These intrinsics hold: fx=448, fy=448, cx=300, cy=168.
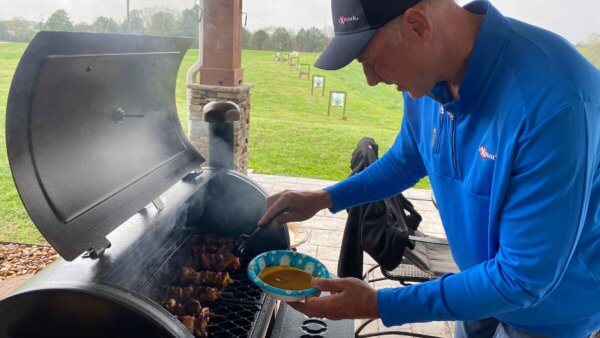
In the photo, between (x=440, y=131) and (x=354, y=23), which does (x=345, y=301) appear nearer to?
(x=440, y=131)

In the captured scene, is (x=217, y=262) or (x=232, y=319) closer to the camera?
(x=232, y=319)

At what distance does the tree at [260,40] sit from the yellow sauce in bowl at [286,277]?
311 inches

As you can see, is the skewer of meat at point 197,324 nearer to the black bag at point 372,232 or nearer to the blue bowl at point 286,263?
the blue bowl at point 286,263

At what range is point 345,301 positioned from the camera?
4.32ft

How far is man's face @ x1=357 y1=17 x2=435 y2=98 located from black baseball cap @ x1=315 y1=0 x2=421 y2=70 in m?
0.03

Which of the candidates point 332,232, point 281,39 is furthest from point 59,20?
point 281,39

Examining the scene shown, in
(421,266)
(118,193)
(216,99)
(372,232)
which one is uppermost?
(118,193)

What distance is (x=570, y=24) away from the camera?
554 cm

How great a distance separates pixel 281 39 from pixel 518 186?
8.97 meters

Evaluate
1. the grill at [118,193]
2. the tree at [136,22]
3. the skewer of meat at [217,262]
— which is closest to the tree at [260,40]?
the tree at [136,22]

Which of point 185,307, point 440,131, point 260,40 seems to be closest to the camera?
point 440,131

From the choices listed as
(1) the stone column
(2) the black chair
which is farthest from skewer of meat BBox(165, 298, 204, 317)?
(1) the stone column

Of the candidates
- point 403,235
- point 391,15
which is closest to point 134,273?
point 391,15

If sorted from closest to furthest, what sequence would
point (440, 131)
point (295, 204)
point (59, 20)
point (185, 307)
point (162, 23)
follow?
point (440, 131) → point (185, 307) → point (295, 204) → point (59, 20) → point (162, 23)
